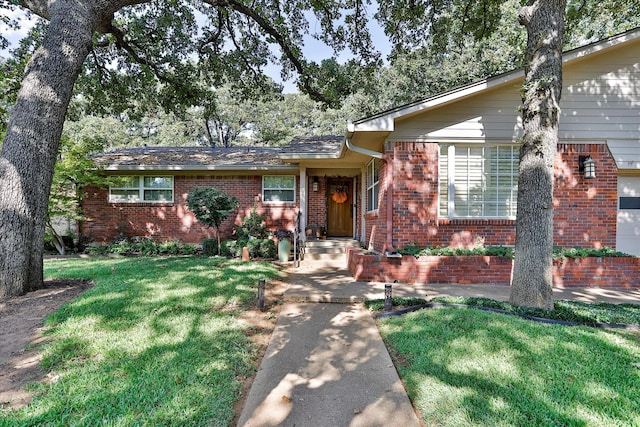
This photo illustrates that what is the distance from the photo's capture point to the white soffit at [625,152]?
6.88 meters

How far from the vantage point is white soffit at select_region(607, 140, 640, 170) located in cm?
688

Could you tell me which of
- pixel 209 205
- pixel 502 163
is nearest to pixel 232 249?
pixel 209 205

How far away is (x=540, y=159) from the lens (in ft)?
13.9

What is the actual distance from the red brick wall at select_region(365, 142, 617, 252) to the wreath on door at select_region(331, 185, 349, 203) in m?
4.31

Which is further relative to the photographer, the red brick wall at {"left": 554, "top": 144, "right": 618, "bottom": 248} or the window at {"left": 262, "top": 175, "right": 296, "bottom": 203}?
the window at {"left": 262, "top": 175, "right": 296, "bottom": 203}

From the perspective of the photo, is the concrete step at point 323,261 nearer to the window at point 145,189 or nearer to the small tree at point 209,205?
the small tree at point 209,205

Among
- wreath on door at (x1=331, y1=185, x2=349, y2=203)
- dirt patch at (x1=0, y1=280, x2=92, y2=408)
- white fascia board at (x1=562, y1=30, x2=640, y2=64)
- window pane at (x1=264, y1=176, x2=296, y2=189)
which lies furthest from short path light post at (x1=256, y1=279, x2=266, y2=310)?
white fascia board at (x1=562, y1=30, x2=640, y2=64)

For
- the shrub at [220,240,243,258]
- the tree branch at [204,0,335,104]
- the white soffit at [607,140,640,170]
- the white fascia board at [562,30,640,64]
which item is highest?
the tree branch at [204,0,335,104]

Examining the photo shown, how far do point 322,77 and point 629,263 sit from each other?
929 centimetres

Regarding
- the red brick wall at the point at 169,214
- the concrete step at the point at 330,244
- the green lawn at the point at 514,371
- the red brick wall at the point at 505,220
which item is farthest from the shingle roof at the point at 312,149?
the green lawn at the point at 514,371

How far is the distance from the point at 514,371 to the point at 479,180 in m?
5.21

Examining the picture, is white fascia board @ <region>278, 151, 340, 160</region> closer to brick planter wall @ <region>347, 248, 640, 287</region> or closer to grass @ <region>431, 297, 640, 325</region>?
brick planter wall @ <region>347, 248, 640, 287</region>

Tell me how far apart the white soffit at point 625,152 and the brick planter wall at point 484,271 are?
220 centimetres

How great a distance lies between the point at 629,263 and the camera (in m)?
6.24
